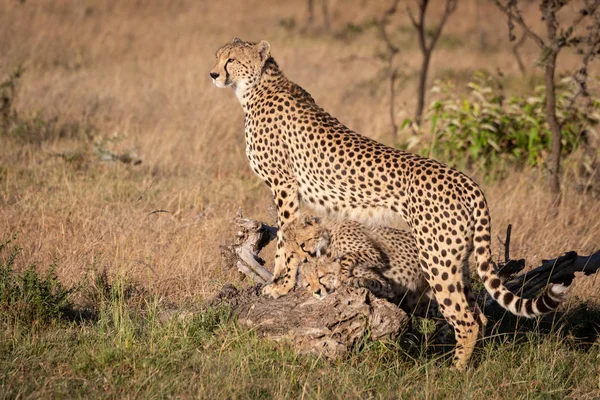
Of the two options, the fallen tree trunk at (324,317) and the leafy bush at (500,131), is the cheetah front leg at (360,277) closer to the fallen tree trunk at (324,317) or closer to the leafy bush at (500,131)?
the fallen tree trunk at (324,317)

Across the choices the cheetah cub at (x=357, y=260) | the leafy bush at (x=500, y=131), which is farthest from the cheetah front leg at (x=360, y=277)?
the leafy bush at (x=500, y=131)

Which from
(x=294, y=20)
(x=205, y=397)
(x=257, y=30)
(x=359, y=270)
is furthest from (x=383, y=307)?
(x=294, y=20)

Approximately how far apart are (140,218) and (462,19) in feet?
44.1

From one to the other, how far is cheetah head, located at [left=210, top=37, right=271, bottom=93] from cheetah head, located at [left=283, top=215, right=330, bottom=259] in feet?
3.69

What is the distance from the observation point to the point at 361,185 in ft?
14.1

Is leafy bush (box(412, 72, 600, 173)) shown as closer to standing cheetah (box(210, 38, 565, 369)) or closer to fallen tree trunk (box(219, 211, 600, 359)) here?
standing cheetah (box(210, 38, 565, 369))

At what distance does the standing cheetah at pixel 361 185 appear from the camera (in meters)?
3.91

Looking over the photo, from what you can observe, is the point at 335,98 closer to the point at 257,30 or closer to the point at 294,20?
the point at 257,30

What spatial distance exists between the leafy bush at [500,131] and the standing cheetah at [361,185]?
314cm

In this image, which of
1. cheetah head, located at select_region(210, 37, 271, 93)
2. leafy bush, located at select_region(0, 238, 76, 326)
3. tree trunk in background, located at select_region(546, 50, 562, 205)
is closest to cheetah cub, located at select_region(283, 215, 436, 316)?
cheetah head, located at select_region(210, 37, 271, 93)

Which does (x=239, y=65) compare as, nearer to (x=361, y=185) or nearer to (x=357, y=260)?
(x=361, y=185)

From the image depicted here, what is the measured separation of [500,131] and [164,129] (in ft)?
11.3

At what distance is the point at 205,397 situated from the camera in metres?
3.35

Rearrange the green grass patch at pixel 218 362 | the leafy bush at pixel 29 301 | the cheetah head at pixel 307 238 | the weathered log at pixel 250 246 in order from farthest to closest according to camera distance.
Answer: the weathered log at pixel 250 246, the cheetah head at pixel 307 238, the leafy bush at pixel 29 301, the green grass patch at pixel 218 362
